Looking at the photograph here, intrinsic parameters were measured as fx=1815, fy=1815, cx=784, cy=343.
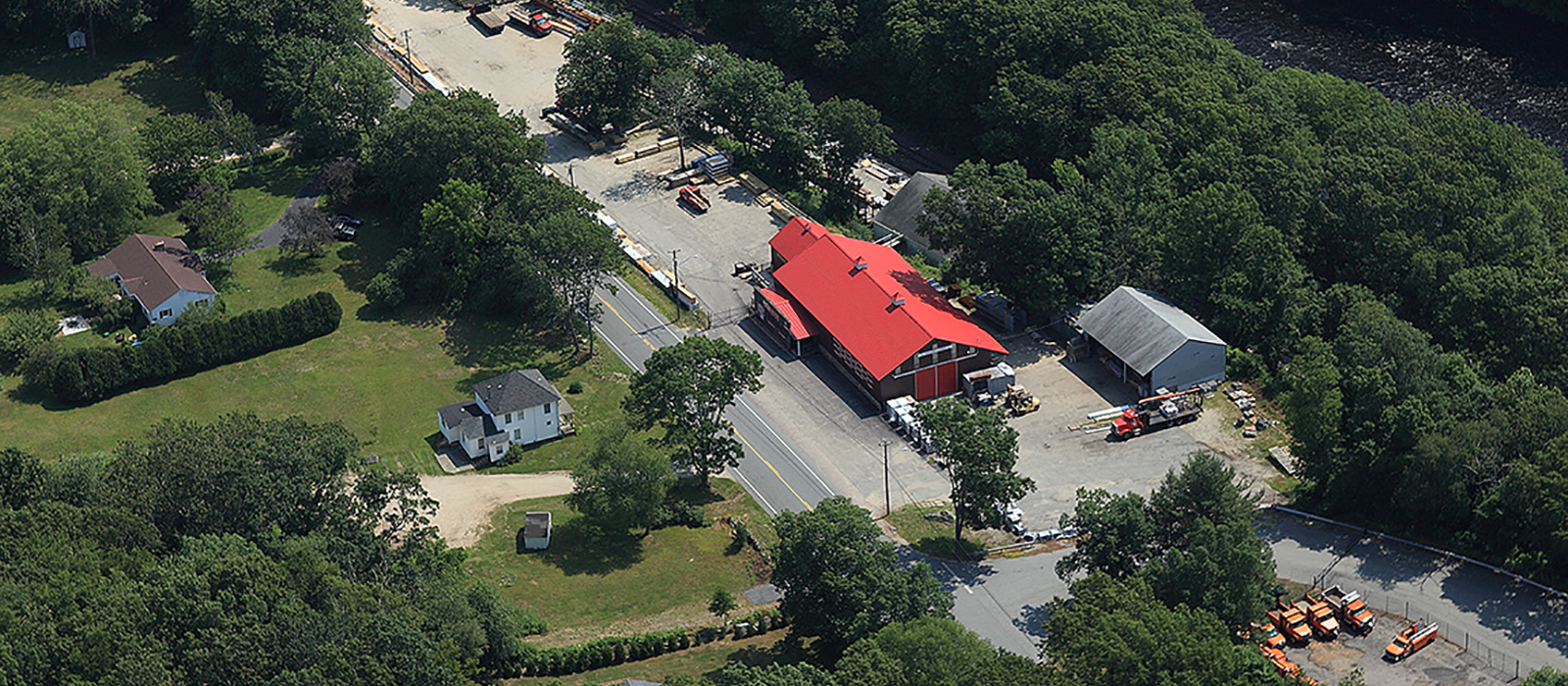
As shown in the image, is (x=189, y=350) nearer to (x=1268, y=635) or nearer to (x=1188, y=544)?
(x=1188, y=544)

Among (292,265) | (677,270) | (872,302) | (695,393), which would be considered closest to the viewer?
(695,393)

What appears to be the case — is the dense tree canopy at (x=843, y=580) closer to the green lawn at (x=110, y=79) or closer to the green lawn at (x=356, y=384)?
the green lawn at (x=356, y=384)

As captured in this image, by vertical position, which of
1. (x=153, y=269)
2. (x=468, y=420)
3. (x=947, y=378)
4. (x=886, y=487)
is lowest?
(x=153, y=269)

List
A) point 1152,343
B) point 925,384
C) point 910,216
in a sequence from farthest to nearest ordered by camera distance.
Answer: point 910,216, point 925,384, point 1152,343

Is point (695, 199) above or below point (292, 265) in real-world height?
above

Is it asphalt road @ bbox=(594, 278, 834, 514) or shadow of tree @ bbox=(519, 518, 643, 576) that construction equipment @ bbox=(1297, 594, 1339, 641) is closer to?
asphalt road @ bbox=(594, 278, 834, 514)

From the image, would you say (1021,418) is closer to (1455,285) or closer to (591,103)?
(1455,285)

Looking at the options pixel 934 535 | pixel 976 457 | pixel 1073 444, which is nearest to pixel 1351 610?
pixel 976 457
